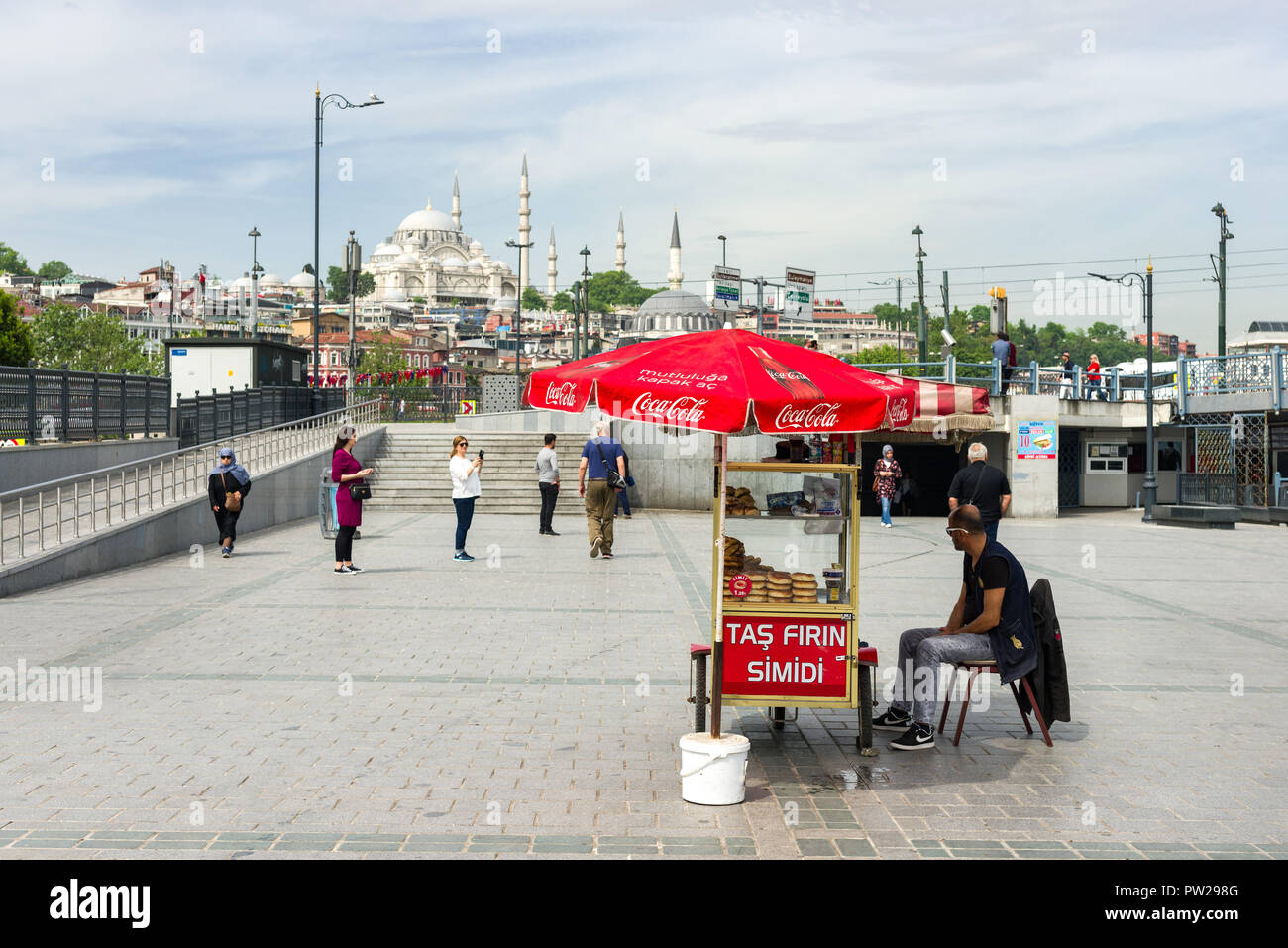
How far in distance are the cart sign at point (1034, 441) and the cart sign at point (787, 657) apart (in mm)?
23354

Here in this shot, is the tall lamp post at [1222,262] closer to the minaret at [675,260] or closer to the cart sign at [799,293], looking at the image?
the cart sign at [799,293]

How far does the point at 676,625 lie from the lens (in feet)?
34.6

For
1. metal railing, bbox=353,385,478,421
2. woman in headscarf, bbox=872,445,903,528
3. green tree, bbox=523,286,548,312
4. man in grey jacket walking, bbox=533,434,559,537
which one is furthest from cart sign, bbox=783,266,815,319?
green tree, bbox=523,286,548,312

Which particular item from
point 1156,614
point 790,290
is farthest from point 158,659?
point 790,290

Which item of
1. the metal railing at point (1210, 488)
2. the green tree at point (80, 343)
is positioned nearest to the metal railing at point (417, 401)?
the metal railing at point (1210, 488)

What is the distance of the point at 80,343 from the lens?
7469 cm

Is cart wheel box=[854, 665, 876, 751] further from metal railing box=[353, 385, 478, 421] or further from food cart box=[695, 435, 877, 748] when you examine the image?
metal railing box=[353, 385, 478, 421]

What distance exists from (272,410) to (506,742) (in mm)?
23936

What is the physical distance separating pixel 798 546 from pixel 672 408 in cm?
173

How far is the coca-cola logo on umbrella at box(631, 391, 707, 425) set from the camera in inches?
208

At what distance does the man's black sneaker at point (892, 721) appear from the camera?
6.93 meters

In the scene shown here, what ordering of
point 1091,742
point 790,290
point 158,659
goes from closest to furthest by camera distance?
point 1091,742 → point 158,659 → point 790,290

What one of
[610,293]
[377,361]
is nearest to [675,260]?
[610,293]
